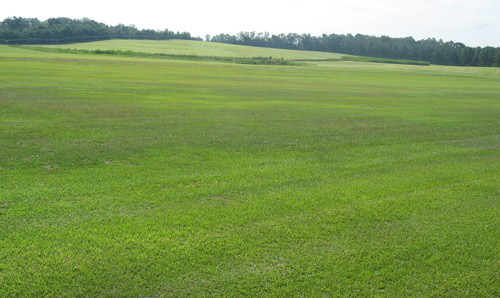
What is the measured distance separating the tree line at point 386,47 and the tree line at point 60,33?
5115 cm

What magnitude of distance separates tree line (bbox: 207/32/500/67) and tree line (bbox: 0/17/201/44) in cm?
5115

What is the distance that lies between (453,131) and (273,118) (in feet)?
29.0

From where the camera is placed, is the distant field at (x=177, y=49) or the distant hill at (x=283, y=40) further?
the distant hill at (x=283, y=40)

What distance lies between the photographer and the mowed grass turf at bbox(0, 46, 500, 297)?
227 inches

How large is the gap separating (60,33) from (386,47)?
119 metres

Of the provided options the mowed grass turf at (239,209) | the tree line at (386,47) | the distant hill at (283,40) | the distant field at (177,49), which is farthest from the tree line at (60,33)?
the mowed grass turf at (239,209)

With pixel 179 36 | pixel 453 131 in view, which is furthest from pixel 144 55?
pixel 179 36

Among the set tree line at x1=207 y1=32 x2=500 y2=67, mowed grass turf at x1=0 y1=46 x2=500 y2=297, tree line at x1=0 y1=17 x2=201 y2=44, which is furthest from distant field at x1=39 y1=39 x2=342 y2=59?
mowed grass turf at x1=0 y1=46 x2=500 y2=297

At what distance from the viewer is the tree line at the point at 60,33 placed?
103094 millimetres

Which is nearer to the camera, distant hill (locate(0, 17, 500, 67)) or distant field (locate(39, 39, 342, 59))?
distant field (locate(39, 39, 342, 59))

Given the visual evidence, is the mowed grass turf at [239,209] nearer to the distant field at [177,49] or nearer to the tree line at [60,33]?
the distant field at [177,49]

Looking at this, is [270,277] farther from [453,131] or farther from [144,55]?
[144,55]

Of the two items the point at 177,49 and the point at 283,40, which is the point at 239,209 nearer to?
the point at 177,49

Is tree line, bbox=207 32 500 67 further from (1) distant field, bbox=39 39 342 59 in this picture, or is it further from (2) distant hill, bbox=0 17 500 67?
(1) distant field, bbox=39 39 342 59
